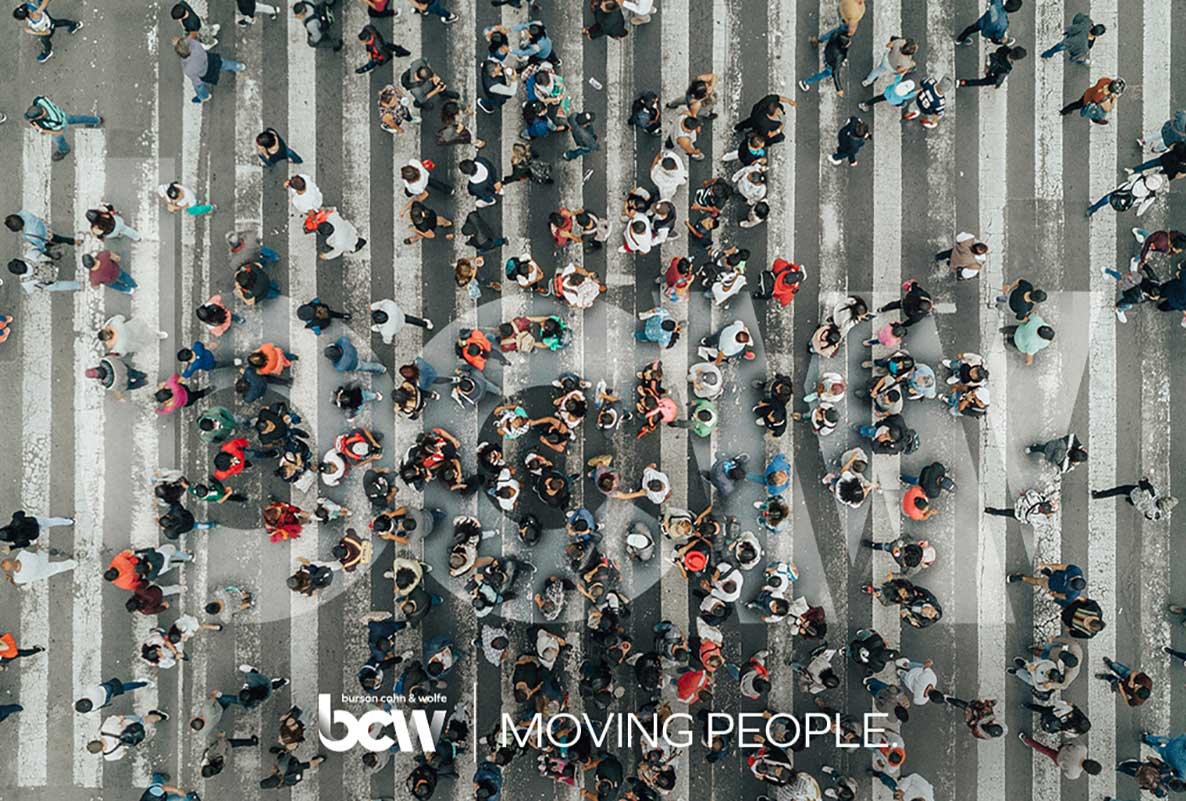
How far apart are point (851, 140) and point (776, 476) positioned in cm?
488

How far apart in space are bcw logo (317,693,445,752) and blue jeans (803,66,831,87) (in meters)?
11.0

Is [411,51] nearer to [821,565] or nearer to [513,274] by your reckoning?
[513,274]

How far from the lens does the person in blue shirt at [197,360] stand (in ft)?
33.7

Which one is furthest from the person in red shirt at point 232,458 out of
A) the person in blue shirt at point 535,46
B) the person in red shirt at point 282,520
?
the person in blue shirt at point 535,46

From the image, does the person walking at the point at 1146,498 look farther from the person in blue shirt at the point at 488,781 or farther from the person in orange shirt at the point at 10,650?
the person in orange shirt at the point at 10,650

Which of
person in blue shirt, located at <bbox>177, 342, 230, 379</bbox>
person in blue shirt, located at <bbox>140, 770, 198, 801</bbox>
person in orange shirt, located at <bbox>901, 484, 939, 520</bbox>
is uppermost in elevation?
person in blue shirt, located at <bbox>177, 342, 230, 379</bbox>

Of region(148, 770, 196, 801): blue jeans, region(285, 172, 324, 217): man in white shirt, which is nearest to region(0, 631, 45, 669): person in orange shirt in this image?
region(148, 770, 196, 801): blue jeans

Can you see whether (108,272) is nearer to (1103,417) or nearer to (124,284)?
(124,284)

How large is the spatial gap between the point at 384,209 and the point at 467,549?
5.22m

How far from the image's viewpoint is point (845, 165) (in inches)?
466

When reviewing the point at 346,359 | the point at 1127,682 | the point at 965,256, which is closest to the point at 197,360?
the point at 346,359

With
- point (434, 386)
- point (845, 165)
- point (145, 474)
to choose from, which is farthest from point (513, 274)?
point (145, 474)

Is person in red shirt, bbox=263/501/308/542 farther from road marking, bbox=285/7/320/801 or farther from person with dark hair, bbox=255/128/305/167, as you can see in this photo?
person with dark hair, bbox=255/128/305/167

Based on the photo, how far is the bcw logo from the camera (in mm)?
11562
